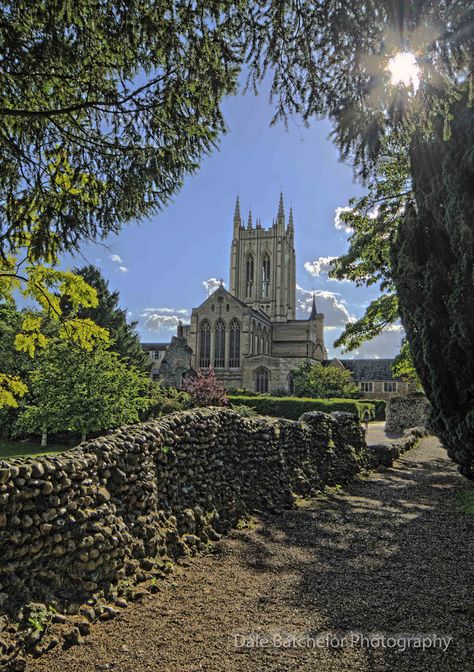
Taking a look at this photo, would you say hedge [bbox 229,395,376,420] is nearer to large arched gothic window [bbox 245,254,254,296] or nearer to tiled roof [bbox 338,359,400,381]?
tiled roof [bbox 338,359,400,381]

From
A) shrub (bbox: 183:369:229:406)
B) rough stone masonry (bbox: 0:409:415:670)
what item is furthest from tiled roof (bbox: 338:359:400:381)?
rough stone masonry (bbox: 0:409:415:670)

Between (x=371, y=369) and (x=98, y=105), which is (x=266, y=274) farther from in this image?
(x=98, y=105)

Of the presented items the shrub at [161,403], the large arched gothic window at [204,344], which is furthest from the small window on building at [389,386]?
the shrub at [161,403]

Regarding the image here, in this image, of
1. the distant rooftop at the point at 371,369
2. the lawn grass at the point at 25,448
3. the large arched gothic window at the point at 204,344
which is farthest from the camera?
the large arched gothic window at the point at 204,344

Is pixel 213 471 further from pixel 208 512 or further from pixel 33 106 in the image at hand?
pixel 33 106

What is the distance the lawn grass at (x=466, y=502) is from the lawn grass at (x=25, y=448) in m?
14.0

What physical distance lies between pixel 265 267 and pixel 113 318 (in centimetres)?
5937

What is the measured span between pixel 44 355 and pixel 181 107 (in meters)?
14.3

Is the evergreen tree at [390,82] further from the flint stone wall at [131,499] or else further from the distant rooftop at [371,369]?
the distant rooftop at [371,369]

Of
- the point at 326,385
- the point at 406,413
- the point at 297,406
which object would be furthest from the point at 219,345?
the point at 406,413

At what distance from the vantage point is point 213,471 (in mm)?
7637

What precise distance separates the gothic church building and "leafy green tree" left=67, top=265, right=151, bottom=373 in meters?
24.2

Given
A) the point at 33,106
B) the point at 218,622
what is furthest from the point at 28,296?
the point at 218,622

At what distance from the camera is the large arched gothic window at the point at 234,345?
66.4 metres
